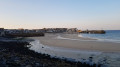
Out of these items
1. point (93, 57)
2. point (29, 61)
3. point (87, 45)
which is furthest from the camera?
point (87, 45)

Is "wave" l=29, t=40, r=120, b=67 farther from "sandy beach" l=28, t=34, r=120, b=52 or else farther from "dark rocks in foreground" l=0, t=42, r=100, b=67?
"sandy beach" l=28, t=34, r=120, b=52

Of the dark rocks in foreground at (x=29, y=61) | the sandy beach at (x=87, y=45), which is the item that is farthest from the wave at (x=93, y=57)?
the sandy beach at (x=87, y=45)

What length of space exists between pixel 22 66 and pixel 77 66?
3.77m

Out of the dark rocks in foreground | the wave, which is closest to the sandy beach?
the wave

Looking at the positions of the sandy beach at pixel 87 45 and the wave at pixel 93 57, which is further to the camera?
the sandy beach at pixel 87 45

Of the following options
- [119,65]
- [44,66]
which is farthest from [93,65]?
[44,66]

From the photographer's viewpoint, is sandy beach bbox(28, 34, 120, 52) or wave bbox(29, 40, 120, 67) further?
sandy beach bbox(28, 34, 120, 52)

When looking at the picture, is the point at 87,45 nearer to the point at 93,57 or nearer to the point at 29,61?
the point at 93,57

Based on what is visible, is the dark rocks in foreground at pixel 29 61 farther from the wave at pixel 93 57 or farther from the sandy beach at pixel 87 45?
the sandy beach at pixel 87 45

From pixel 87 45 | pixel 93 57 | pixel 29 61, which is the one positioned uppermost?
pixel 29 61

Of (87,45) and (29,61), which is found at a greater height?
(29,61)

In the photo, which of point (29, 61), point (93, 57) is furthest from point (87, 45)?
point (29, 61)

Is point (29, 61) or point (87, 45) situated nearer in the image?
point (29, 61)

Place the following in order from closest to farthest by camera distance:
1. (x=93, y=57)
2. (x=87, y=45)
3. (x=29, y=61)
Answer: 1. (x=29, y=61)
2. (x=93, y=57)
3. (x=87, y=45)
